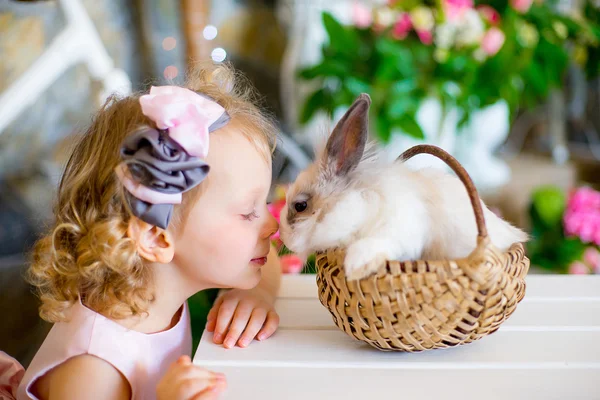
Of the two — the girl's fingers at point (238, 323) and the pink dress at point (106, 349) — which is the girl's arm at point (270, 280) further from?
the pink dress at point (106, 349)

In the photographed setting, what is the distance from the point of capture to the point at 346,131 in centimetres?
83

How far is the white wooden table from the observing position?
2.32 ft

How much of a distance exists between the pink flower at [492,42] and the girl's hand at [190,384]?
185 centimetres

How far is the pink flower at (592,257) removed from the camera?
2.12 m

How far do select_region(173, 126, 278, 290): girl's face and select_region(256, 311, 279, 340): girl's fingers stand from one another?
0.06m

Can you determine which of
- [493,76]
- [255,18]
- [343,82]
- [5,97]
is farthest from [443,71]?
[5,97]

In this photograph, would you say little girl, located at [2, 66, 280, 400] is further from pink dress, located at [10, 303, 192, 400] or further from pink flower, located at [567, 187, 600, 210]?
pink flower, located at [567, 187, 600, 210]

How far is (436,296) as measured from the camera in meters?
0.68

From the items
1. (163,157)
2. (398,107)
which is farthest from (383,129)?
(163,157)

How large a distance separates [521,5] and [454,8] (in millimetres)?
366

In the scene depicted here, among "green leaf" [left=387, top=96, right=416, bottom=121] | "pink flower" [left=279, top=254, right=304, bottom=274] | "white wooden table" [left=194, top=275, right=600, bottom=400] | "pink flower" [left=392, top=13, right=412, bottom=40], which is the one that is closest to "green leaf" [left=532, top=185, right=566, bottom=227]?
"green leaf" [left=387, top=96, right=416, bottom=121]

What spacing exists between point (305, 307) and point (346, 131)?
1.04ft

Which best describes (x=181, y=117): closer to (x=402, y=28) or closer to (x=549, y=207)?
(x=402, y=28)

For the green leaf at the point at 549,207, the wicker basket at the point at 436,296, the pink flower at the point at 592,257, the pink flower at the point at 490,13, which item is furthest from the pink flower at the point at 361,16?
the wicker basket at the point at 436,296
